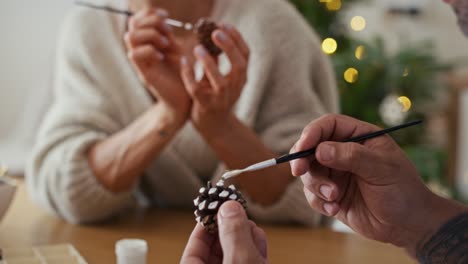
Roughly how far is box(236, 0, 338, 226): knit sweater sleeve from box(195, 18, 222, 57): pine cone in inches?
7.8

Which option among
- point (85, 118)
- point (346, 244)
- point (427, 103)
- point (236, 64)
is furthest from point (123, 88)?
point (427, 103)

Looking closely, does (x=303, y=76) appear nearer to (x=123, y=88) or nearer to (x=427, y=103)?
(x=123, y=88)

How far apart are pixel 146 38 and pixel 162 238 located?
34 cm

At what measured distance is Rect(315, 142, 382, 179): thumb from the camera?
23.1 inches

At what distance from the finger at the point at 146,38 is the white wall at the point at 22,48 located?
1.04 m

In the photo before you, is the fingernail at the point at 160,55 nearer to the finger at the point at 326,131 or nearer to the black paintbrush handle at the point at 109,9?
the black paintbrush handle at the point at 109,9

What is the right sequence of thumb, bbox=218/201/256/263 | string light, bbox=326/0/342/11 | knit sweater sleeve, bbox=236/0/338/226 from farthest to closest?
string light, bbox=326/0/342/11
knit sweater sleeve, bbox=236/0/338/226
thumb, bbox=218/201/256/263

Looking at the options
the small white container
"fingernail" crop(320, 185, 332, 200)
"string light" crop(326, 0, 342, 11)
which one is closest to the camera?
"fingernail" crop(320, 185, 332, 200)

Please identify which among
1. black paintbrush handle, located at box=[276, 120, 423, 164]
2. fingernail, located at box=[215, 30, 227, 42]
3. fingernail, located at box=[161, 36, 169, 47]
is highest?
fingernail, located at box=[161, 36, 169, 47]

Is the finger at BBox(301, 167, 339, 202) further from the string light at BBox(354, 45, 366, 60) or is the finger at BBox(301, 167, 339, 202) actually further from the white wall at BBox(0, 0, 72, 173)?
the string light at BBox(354, 45, 366, 60)

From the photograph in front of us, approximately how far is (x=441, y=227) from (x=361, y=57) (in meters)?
2.01

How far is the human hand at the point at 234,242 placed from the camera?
533mm

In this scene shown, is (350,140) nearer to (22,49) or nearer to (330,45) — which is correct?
(22,49)

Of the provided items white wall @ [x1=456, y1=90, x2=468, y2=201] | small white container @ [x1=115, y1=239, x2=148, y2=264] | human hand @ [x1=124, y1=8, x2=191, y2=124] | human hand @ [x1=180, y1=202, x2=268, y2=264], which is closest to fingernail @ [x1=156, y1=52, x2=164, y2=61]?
human hand @ [x1=124, y1=8, x2=191, y2=124]
